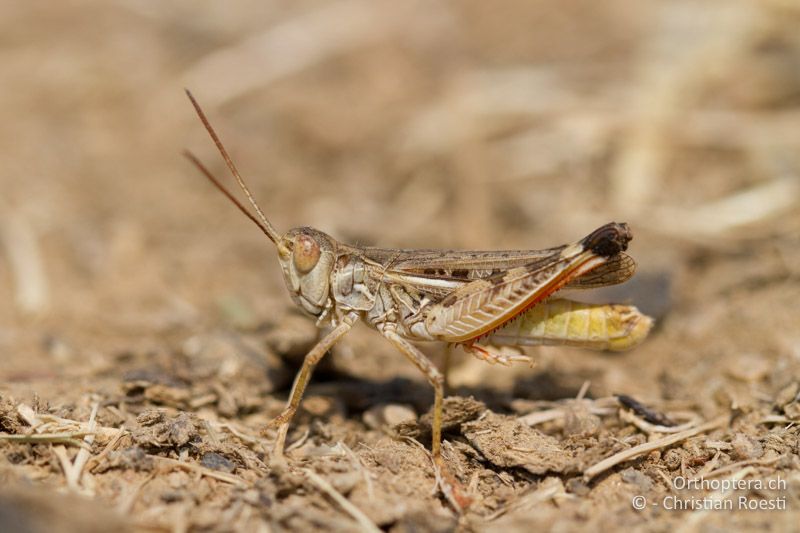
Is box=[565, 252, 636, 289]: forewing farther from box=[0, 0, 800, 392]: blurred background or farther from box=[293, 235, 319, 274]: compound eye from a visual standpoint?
box=[293, 235, 319, 274]: compound eye

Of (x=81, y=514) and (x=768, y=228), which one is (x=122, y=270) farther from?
(x=768, y=228)

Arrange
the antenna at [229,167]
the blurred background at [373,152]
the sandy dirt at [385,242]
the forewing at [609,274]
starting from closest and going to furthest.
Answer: the sandy dirt at [385,242]
the antenna at [229,167]
the forewing at [609,274]
the blurred background at [373,152]

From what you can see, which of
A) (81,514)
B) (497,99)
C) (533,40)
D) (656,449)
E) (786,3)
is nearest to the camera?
(81,514)

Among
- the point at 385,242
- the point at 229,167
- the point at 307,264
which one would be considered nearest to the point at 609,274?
the point at 307,264

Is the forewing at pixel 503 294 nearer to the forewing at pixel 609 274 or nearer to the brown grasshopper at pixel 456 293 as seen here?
the brown grasshopper at pixel 456 293

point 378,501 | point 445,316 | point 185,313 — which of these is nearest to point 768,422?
point 445,316

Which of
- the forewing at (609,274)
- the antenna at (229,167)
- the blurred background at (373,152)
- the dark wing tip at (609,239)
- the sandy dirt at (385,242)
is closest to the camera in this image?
the sandy dirt at (385,242)

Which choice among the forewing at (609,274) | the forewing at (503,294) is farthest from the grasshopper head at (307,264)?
the forewing at (609,274)

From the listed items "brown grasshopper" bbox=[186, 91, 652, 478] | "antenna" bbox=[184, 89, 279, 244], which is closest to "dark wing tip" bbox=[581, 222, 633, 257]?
"brown grasshopper" bbox=[186, 91, 652, 478]
